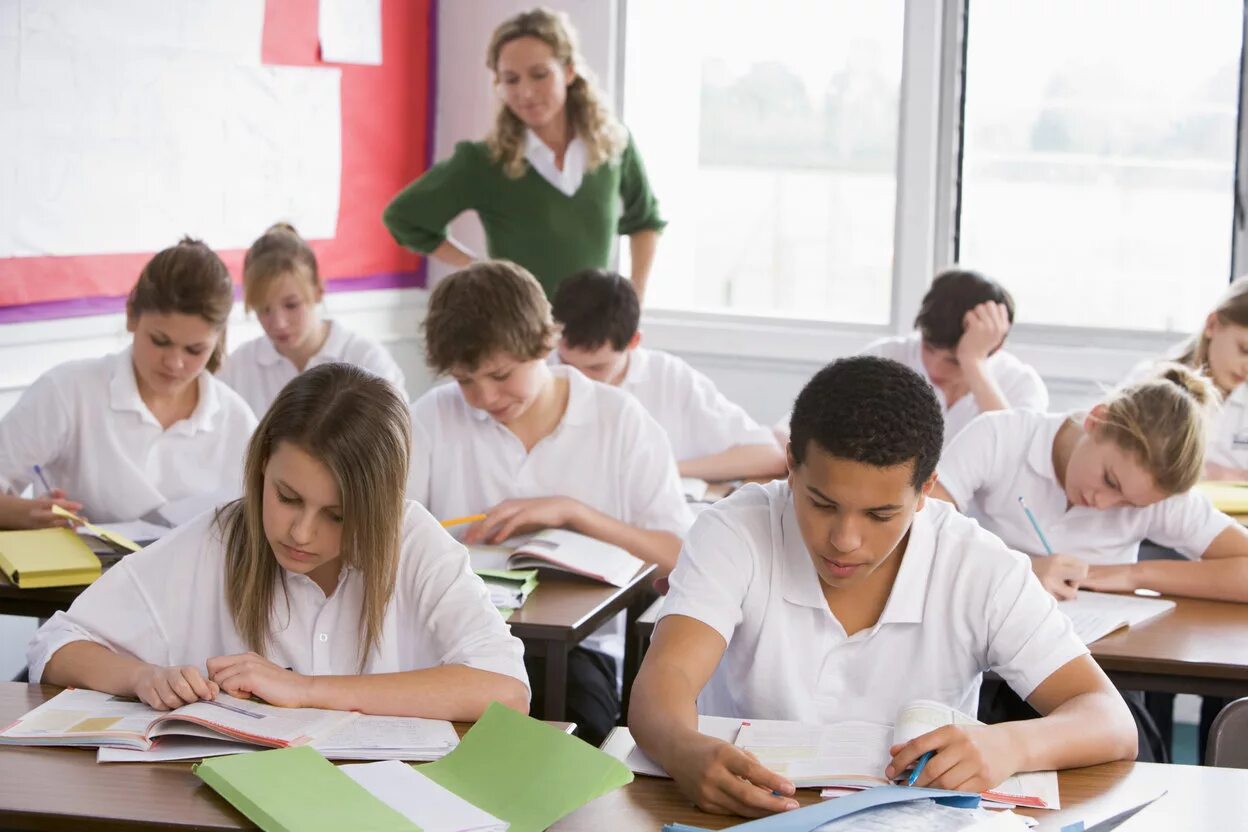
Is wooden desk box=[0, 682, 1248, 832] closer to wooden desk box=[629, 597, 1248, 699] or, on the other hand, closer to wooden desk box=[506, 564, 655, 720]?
wooden desk box=[629, 597, 1248, 699]

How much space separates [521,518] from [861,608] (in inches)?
37.5

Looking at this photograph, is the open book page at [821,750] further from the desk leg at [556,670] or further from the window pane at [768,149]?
the window pane at [768,149]

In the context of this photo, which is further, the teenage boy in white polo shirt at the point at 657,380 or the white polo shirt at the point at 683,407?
the white polo shirt at the point at 683,407

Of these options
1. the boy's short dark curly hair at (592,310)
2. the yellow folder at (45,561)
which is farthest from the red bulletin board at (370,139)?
the yellow folder at (45,561)

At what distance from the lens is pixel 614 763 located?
1.48 m

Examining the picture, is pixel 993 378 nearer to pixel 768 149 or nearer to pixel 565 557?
pixel 565 557

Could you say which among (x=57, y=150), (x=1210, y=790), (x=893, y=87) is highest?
(x=893, y=87)

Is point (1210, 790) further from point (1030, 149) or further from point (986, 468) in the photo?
point (1030, 149)

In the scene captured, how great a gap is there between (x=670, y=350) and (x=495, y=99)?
3.59 feet

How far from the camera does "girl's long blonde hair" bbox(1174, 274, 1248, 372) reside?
11.8 feet

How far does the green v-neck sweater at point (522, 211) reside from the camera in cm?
436

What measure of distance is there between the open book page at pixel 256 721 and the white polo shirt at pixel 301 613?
0.22 m

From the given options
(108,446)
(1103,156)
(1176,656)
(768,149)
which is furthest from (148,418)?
(1103,156)

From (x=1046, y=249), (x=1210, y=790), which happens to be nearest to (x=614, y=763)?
(x=1210, y=790)
